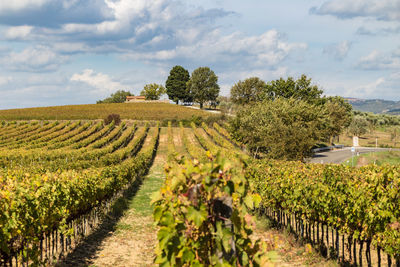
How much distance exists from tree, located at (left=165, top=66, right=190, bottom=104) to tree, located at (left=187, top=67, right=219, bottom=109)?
20.3 ft

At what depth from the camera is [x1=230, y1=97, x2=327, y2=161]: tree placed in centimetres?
2669

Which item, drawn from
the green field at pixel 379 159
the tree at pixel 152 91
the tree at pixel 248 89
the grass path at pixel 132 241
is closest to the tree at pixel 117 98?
the tree at pixel 152 91

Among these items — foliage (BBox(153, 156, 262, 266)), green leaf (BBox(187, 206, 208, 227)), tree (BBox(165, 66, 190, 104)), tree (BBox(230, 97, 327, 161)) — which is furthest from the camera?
tree (BBox(165, 66, 190, 104))

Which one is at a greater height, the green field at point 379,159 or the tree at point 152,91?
the tree at point 152,91

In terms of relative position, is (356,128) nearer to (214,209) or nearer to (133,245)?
(133,245)

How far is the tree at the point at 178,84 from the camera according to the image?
117 meters

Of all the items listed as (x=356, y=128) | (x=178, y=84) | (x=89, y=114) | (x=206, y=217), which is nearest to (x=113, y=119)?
(x=89, y=114)

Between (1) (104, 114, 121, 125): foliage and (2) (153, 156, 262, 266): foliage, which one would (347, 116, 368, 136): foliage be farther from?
(2) (153, 156, 262, 266): foliage

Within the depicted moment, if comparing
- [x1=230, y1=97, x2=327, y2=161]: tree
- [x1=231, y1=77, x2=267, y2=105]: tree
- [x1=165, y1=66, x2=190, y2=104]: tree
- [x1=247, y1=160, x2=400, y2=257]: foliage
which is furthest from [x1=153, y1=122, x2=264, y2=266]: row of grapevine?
[x1=165, y1=66, x2=190, y2=104]: tree

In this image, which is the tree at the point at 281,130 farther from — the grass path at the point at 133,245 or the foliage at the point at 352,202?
the foliage at the point at 352,202

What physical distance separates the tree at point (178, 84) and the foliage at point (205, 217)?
114m

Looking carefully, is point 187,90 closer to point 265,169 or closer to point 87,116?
point 87,116

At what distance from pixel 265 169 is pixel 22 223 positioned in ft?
33.4

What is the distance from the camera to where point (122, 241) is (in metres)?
12.2
